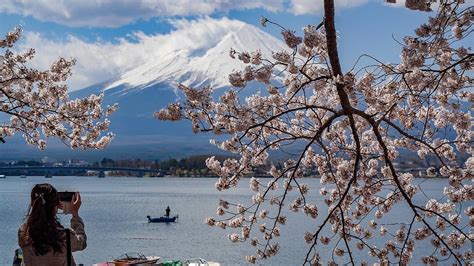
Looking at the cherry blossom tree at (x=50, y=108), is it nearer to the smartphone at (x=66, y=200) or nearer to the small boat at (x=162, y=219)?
the smartphone at (x=66, y=200)

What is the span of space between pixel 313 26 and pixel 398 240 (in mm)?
2013

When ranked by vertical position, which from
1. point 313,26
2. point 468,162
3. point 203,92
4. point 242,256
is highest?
point 313,26

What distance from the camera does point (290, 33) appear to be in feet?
14.1

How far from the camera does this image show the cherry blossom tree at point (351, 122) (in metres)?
4.22

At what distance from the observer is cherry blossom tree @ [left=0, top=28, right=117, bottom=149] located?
6.58 meters

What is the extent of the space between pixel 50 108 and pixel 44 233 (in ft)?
12.3

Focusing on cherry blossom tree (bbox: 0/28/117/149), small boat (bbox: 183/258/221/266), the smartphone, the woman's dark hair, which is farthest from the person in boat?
small boat (bbox: 183/258/221/266)

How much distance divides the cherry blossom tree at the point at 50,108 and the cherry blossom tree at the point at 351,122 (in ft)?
5.72

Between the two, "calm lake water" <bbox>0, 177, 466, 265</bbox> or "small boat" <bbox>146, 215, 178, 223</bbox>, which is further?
"small boat" <bbox>146, 215, 178, 223</bbox>

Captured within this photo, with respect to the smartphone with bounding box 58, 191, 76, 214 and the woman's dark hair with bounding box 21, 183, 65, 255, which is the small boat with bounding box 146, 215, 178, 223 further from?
the woman's dark hair with bounding box 21, 183, 65, 255

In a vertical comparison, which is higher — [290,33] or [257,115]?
[290,33]

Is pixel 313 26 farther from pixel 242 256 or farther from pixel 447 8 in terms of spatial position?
pixel 242 256

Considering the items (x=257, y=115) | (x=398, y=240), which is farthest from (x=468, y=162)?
(x=257, y=115)

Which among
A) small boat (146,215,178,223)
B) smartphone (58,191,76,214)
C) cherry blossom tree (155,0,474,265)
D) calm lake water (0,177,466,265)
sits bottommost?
calm lake water (0,177,466,265)
